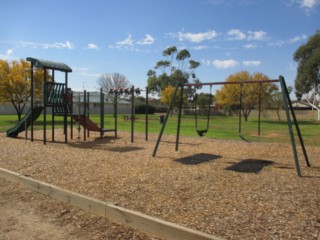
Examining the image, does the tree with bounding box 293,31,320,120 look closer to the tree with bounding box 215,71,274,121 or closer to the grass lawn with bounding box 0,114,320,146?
the tree with bounding box 215,71,274,121

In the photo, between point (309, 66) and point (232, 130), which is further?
point (309, 66)

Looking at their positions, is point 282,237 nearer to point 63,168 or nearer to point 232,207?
A: point 232,207

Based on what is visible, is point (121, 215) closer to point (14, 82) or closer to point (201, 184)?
point (201, 184)

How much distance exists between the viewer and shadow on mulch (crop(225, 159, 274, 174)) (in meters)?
7.50

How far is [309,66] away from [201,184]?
132 feet

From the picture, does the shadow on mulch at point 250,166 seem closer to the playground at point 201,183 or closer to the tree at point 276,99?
the playground at point 201,183

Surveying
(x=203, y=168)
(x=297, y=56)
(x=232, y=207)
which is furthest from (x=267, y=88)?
(x=232, y=207)

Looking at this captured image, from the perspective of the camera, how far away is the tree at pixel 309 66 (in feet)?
132

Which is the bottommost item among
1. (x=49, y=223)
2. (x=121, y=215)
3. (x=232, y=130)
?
(x=49, y=223)

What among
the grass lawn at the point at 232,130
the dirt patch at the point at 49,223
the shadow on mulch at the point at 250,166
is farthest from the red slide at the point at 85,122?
the dirt patch at the point at 49,223

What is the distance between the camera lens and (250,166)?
8.02 metres

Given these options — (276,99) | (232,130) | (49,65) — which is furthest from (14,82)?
(276,99)

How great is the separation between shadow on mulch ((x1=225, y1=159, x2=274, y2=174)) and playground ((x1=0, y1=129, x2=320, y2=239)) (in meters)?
0.03

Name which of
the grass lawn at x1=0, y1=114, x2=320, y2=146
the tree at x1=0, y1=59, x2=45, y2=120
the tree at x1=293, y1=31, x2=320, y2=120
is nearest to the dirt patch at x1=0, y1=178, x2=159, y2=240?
the grass lawn at x1=0, y1=114, x2=320, y2=146
